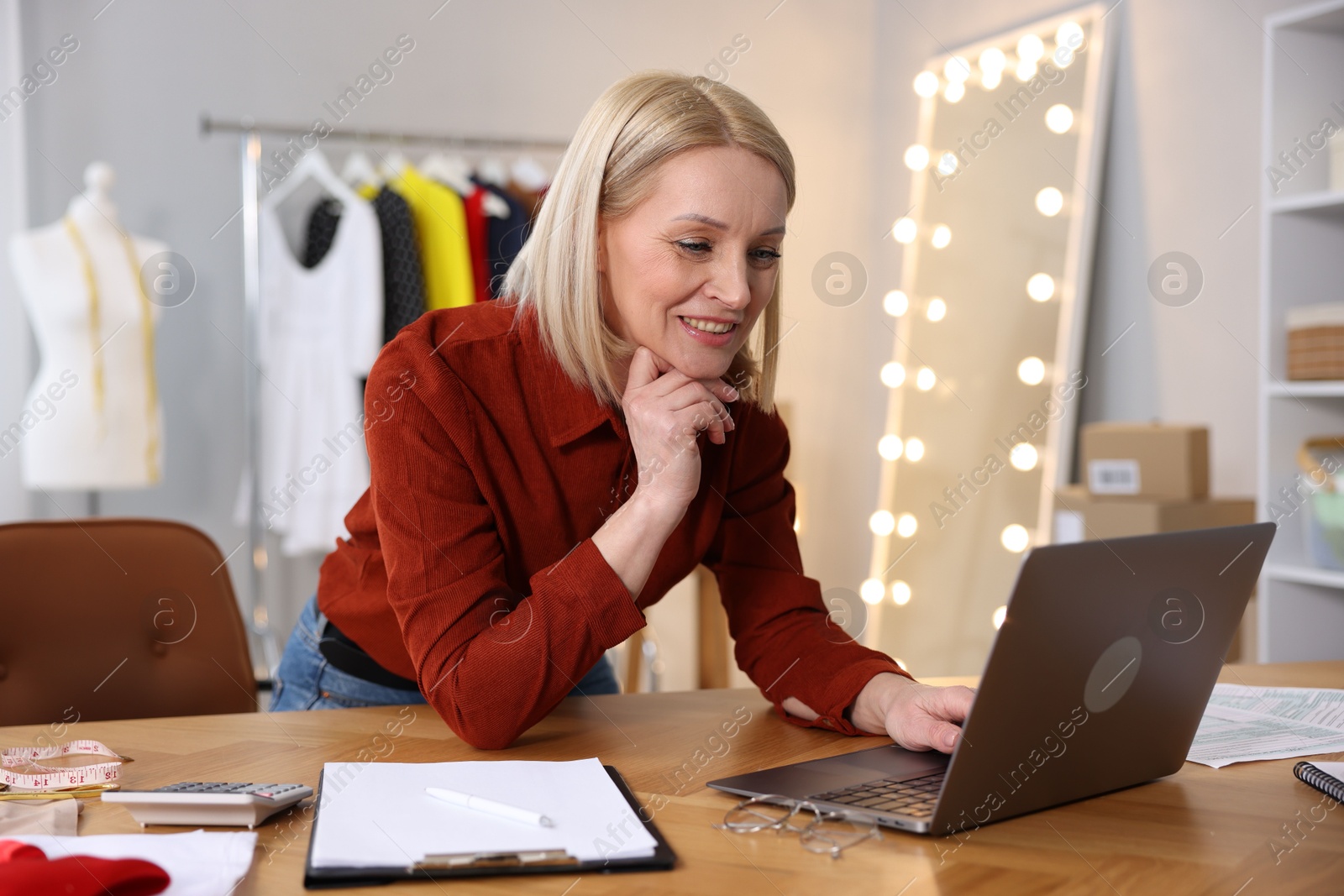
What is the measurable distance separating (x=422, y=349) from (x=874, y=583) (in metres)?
2.48

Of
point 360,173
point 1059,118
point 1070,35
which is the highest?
point 1070,35

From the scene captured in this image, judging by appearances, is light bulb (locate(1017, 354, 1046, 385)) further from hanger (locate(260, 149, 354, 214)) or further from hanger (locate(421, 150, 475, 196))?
hanger (locate(260, 149, 354, 214))

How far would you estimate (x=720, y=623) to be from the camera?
3338 millimetres

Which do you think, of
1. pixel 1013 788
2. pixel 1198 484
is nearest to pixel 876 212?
pixel 1198 484

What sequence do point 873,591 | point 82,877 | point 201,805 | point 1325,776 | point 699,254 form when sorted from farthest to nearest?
1. point 873,591
2. point 699,254
3. point 1325,776
4. point 201,805
5. point 82,877

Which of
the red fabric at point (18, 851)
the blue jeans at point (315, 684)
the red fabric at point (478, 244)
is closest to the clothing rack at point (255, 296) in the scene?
the red fabric at point (478, 244)

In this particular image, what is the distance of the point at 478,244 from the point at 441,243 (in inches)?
4.2

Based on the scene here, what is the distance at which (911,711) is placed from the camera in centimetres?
101

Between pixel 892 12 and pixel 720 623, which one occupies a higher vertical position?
pixel 892 12

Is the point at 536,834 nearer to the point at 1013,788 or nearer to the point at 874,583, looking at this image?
the point at 1013,788

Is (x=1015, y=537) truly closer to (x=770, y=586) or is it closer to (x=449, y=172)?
(x=449, y=172)

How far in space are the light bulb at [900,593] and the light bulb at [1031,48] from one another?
1.50 m

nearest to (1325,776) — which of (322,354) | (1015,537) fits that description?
(1015,537)

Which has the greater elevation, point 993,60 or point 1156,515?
point 993,60
